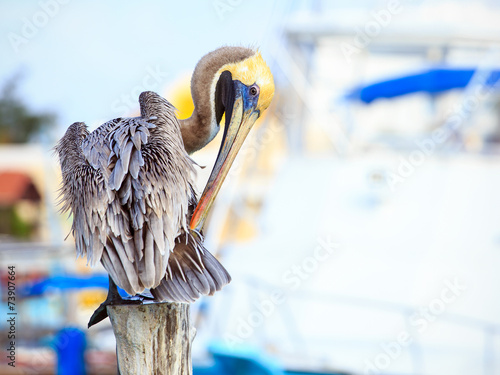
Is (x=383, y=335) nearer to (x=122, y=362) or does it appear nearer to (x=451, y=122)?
(x=451, y=122)

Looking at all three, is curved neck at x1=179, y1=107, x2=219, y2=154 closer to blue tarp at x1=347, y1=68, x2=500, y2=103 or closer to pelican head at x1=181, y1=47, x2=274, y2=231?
pelican head at x1=181, y1=47, x2=274, y2=231

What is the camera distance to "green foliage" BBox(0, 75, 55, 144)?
23.1 metres

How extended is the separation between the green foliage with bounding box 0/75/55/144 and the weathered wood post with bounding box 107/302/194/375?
74.4 feet

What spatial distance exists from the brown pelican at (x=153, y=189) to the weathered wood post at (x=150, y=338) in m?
0.10

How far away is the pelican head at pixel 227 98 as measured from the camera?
234cm

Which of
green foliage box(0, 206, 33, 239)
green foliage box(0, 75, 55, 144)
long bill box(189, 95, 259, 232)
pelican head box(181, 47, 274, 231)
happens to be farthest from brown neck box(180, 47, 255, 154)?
green foliage box(0, 75, 55, 144)

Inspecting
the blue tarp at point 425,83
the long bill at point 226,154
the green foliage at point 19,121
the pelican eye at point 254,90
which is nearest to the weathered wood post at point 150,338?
the long bill at point 226,154

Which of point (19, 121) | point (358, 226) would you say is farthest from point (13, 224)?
point (358, 226)

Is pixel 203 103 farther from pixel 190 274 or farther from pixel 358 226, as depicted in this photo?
pixel 358 226

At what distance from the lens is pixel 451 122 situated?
23.4ft

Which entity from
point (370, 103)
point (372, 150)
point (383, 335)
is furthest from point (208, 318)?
point (370, 103)

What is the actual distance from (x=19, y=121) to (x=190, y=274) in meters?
24.1

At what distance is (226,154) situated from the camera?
90.3 inches

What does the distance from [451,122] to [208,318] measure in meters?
4.02
